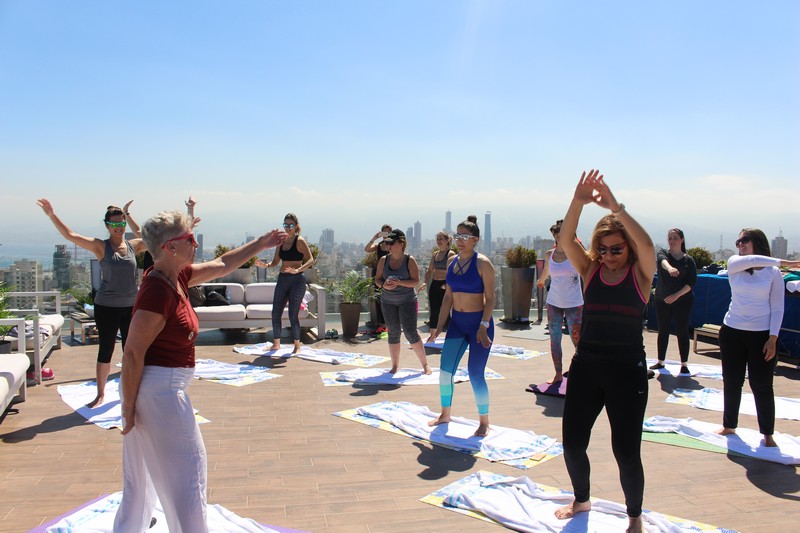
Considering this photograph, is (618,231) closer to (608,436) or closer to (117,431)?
(608,436)

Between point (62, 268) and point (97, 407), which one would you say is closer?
point (97, 407)

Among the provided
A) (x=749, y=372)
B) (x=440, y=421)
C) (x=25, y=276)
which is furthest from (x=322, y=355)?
(x=749, y=372)

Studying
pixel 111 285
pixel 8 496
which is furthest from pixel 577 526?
pixel 111 285

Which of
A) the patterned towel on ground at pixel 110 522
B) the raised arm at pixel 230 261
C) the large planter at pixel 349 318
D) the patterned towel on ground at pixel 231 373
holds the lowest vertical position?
the patterned towel on ground at pixel 231 373

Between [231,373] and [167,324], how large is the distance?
527cm

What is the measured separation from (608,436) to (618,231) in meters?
2.67

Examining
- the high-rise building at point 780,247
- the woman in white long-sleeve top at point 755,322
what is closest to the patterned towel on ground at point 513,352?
the woman in white long-sleeve top at point 755,322

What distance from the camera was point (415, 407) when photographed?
620 centimetres

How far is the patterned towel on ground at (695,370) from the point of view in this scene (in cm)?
797

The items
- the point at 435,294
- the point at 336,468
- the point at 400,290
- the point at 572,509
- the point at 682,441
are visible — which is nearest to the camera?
the point at 572,509

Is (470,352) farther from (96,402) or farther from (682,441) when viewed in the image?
(96,402)

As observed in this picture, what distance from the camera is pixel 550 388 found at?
694 cm

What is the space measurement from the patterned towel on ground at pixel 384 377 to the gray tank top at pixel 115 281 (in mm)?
2462

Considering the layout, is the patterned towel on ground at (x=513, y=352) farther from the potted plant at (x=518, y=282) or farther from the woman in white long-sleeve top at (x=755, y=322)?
the woman in white long-sleeve top at (x=755, y=322)
